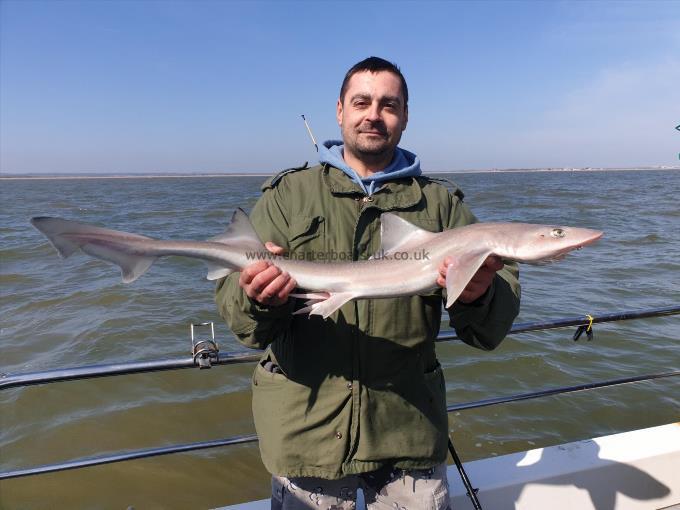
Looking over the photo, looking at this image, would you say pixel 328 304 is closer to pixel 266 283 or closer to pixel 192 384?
pixel 266 283

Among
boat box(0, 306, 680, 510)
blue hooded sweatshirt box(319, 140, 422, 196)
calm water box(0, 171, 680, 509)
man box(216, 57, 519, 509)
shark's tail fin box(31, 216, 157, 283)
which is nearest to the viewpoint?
shark's tail fin box(31, 216, 157, 283)

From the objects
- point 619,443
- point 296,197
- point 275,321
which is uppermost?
point 296,197

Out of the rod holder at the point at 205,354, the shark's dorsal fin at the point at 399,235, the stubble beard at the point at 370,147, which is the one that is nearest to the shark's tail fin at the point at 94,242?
the rod holder at the point at 205,354

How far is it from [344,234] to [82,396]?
697cm

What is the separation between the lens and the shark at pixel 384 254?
7.73ft

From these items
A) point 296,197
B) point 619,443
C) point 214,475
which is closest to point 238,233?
point 296,197

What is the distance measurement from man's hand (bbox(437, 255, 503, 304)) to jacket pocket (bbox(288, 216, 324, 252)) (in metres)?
0.68

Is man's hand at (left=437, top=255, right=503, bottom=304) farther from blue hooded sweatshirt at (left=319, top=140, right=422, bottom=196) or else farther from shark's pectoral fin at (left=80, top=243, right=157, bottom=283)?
shark's pectoral fin at (left=80, top=243, right=157, bottom=283)

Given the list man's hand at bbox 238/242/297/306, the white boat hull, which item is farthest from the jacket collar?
the white boat hull

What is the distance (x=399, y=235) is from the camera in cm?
250

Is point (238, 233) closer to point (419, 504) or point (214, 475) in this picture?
point (419, 504)

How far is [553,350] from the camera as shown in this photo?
8.82m

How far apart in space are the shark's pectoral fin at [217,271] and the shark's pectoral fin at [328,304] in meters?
0.43

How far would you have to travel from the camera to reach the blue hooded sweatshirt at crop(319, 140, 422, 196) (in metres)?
2.74
